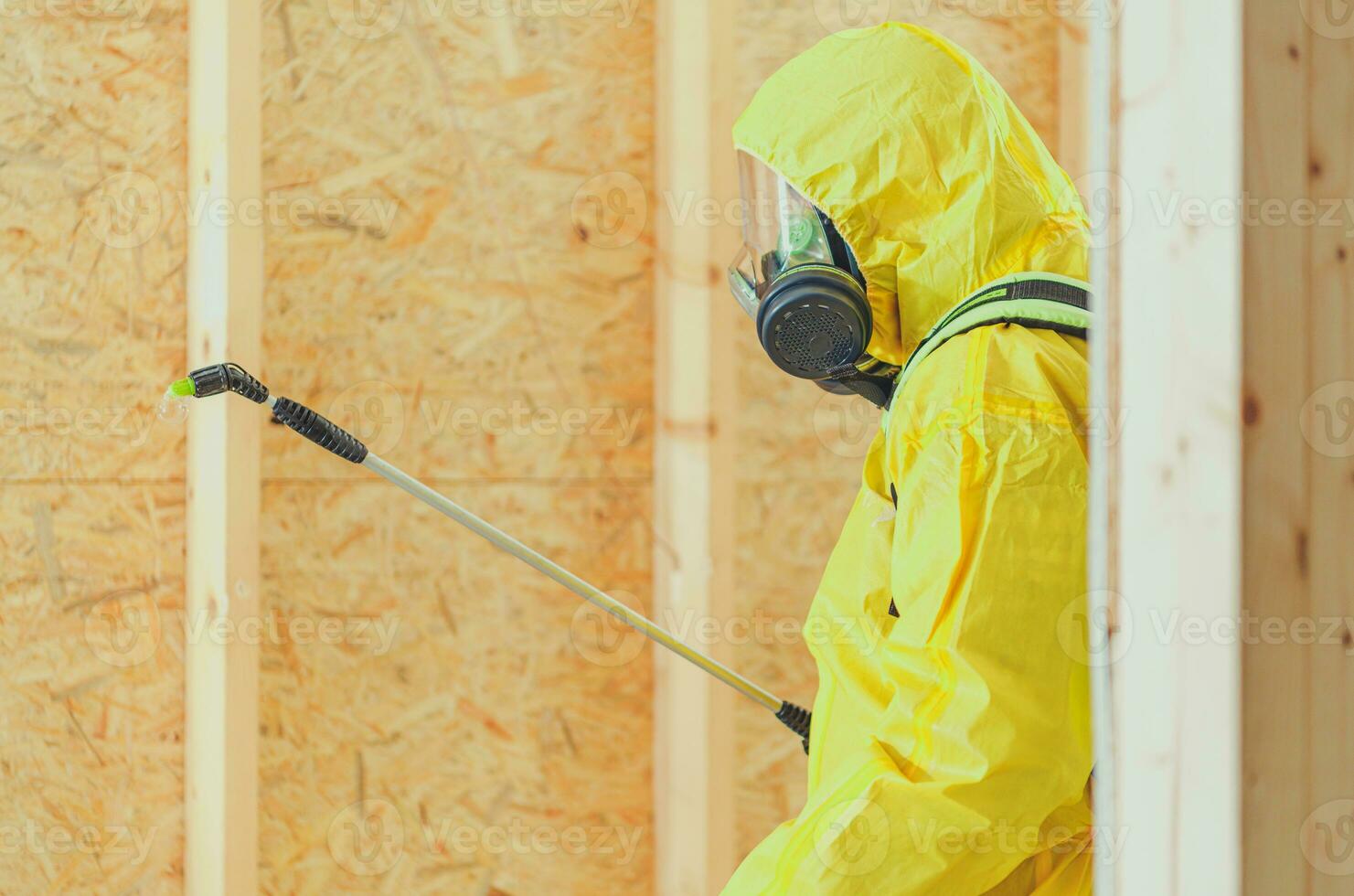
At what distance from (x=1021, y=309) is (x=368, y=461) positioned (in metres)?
0.91

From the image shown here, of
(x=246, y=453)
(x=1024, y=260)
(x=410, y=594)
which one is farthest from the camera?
(x=410, y=594)

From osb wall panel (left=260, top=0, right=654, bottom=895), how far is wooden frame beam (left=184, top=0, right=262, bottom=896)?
155mm

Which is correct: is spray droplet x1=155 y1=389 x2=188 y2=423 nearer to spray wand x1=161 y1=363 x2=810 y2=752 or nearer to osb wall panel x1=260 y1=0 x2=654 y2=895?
spray wand x1=161 y1=363 x2=810 y2=752

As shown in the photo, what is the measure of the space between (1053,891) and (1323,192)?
81 centimetres

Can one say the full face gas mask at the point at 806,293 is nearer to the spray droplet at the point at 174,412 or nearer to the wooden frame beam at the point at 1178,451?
the wooden frame beam at the point at 1178,451

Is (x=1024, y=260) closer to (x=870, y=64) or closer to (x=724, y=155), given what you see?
(x=870, y=64)

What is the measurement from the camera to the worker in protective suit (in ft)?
3.38

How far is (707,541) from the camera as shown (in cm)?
205

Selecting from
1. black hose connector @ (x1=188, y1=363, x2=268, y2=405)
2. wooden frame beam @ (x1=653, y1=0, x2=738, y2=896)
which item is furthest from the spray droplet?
wooden frame beam @ (x1=653, y1=0, x2=738, y2=896)

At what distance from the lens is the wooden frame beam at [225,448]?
1712mm

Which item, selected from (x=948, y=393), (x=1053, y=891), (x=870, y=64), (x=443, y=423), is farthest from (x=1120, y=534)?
(x=443, y=423)

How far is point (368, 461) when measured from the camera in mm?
1611

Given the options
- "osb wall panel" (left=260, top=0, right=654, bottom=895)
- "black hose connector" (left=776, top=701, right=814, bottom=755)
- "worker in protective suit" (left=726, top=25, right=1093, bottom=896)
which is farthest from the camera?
"osb wall panel" (left=260, top=0, right=654, bottom=895)

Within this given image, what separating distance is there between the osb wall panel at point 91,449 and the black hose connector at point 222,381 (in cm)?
35
